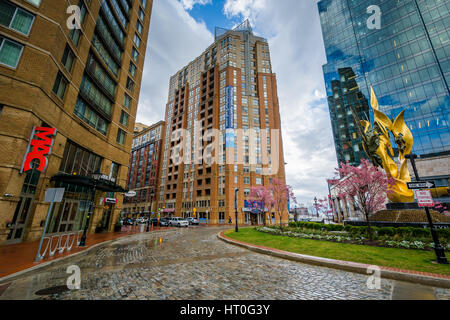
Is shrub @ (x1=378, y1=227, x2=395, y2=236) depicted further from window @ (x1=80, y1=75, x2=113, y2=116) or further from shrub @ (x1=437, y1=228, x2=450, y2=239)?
window @ (x1=80, y1=75, x2=113, y2=116)

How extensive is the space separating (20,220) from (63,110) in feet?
27.2

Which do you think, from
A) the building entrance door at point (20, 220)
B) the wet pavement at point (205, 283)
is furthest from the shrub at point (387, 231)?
the building entrance door at point (20, 220)

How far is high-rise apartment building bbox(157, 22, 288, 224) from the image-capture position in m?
49.3

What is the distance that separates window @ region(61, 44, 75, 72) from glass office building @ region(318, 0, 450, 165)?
123ft

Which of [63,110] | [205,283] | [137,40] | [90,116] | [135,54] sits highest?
[137,40]

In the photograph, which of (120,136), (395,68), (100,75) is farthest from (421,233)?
(395,68)

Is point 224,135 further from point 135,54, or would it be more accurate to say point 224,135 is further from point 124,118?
point 124,118

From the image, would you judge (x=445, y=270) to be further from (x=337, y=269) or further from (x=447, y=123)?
(x=447, y=123)

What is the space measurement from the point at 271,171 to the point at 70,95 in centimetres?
4424

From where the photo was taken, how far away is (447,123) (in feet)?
119

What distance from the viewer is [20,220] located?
11906 mm

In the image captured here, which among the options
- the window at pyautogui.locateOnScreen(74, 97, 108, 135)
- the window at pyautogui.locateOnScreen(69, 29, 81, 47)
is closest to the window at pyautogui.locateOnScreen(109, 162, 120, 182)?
the window at pyautogui.locateOnScreen(74, 97, 108, 135)

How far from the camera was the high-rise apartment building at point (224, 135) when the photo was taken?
1940 inches
